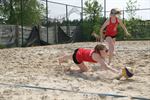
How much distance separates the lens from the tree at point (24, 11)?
2758 cm

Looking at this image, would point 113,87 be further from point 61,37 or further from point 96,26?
point 96,26

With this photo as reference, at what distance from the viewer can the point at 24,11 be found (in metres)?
30.4

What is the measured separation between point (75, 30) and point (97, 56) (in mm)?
18769

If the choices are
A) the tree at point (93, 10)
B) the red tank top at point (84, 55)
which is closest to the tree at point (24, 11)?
the tree at point (93, 10)

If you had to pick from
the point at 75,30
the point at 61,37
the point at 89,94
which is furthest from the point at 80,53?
the point at 75,30

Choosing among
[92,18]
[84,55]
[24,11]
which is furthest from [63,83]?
[24,11]

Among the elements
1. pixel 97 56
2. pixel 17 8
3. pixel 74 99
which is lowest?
pixel 74 99

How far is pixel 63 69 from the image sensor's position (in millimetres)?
7156

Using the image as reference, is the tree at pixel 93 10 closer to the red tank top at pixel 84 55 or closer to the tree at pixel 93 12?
the tree at pixel 93 12

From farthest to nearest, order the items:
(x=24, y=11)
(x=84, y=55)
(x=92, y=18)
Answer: (x=24, y=11)
(x=92, y=18)
(x=84, y=55)

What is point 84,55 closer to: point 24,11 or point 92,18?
point 92,18

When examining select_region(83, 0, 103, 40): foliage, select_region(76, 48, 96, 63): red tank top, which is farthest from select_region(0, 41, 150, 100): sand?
select_region(83, 0, 103, 40): foliage

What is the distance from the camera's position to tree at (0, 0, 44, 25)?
1086 inches

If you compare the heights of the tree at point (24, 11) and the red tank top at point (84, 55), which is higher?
the tree at point (24, 11)
